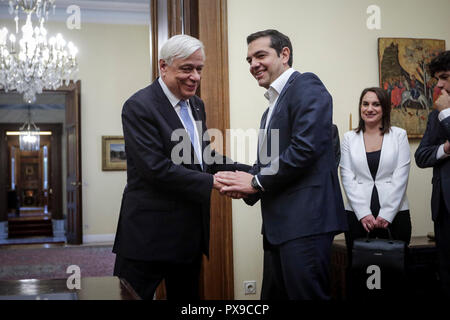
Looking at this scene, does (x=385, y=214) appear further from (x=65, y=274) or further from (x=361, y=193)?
(x=65, y=274)

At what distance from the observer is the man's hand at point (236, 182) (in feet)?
7.57

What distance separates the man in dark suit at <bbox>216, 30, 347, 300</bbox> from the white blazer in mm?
1125

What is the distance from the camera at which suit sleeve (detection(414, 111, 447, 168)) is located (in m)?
2.94

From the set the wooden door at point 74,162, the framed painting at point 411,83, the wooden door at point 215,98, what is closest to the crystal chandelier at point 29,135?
the wooden door at point 74,162

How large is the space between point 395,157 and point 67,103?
668 centimetres

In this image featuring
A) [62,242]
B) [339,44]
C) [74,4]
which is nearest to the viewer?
[339,44]

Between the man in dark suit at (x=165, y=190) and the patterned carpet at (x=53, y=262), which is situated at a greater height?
the man in dark suit at (x=165, y=190)

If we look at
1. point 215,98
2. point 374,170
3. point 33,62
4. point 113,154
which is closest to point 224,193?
point 374,170

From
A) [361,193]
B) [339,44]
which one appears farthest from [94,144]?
[361,193]

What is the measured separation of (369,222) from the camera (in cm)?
306

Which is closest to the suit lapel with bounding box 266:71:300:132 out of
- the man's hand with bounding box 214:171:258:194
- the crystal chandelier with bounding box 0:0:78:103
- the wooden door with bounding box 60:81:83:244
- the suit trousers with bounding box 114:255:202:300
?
the man's hand with bounding box 214:171:258:194

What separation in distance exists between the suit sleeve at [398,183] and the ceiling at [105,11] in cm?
641

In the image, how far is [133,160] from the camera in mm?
2115

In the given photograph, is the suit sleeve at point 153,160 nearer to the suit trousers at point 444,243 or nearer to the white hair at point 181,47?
the white hair at point 181,47
